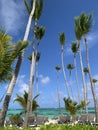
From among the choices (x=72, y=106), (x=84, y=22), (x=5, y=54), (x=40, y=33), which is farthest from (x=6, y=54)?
(x=72, y=106)

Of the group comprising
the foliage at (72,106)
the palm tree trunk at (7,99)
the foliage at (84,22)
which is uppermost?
the foliage at (84,22)

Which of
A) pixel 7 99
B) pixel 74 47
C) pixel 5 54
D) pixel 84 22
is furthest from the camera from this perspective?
pixel 74 47

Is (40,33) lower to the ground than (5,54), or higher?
higher

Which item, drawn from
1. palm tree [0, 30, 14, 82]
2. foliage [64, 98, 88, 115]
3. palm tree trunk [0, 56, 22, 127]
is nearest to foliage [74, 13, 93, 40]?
foliage [64, 98, 88, 115]

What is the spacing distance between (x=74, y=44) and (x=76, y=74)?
21.7ft

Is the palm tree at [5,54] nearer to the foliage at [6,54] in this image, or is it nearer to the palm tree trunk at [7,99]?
the foliage at [6,54]

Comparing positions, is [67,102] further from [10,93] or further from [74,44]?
[10,93]

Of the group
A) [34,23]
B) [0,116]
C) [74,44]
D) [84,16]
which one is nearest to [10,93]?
[0,116]

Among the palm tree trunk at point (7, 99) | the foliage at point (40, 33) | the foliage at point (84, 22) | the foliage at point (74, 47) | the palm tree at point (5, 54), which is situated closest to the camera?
the palm tree at point (5, 54)

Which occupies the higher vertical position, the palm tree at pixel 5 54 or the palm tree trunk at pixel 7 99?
the palm tree at pixel 5 54

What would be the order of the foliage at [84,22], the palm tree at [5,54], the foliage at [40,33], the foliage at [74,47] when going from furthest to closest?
1. the foliage at [74,47]
2. the foliage at [40,33]
3. the foliage at [84,22]
4. the palm tree at [5,54]

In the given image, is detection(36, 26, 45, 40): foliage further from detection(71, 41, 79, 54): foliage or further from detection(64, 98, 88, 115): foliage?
detection(71, 41, 79, 54): foliage

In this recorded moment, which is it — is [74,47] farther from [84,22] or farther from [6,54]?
[6,54]

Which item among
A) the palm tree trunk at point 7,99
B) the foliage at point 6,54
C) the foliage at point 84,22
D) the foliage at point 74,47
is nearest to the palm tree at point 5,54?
the foliage at point 6,54
